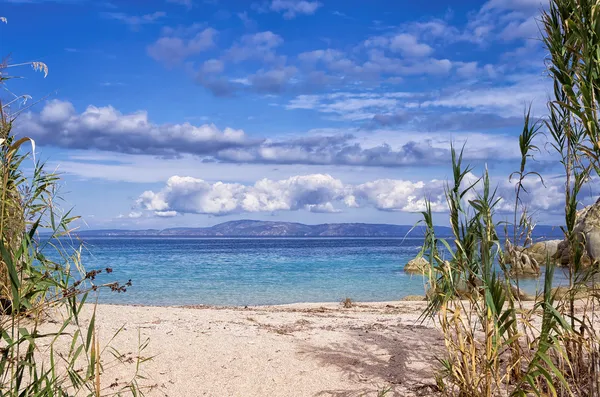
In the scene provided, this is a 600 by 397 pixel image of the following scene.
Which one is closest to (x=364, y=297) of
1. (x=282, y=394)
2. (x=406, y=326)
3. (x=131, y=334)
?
(x=406, y=326)

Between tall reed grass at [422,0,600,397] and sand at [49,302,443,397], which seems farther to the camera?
sand at [49,302,443,397]

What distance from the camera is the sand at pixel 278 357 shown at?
17.0 ft

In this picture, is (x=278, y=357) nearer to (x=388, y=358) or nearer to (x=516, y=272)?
(x=388, y=358)

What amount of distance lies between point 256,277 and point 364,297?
27.1ft

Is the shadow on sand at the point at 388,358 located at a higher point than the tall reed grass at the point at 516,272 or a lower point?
lower

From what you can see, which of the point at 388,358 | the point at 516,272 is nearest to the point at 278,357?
the point at 388,358

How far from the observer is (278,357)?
588 centimetres

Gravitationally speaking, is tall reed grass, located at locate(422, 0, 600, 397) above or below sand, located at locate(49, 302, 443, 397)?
above

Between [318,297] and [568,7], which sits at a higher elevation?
[568,7]

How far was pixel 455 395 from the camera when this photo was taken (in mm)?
4281

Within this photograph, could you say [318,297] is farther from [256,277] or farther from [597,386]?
[597,386]

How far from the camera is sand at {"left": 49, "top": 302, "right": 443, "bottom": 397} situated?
5168 mm

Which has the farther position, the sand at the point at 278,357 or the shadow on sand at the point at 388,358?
the sand at the point at 278,357

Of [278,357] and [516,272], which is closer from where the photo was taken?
[516,272]
